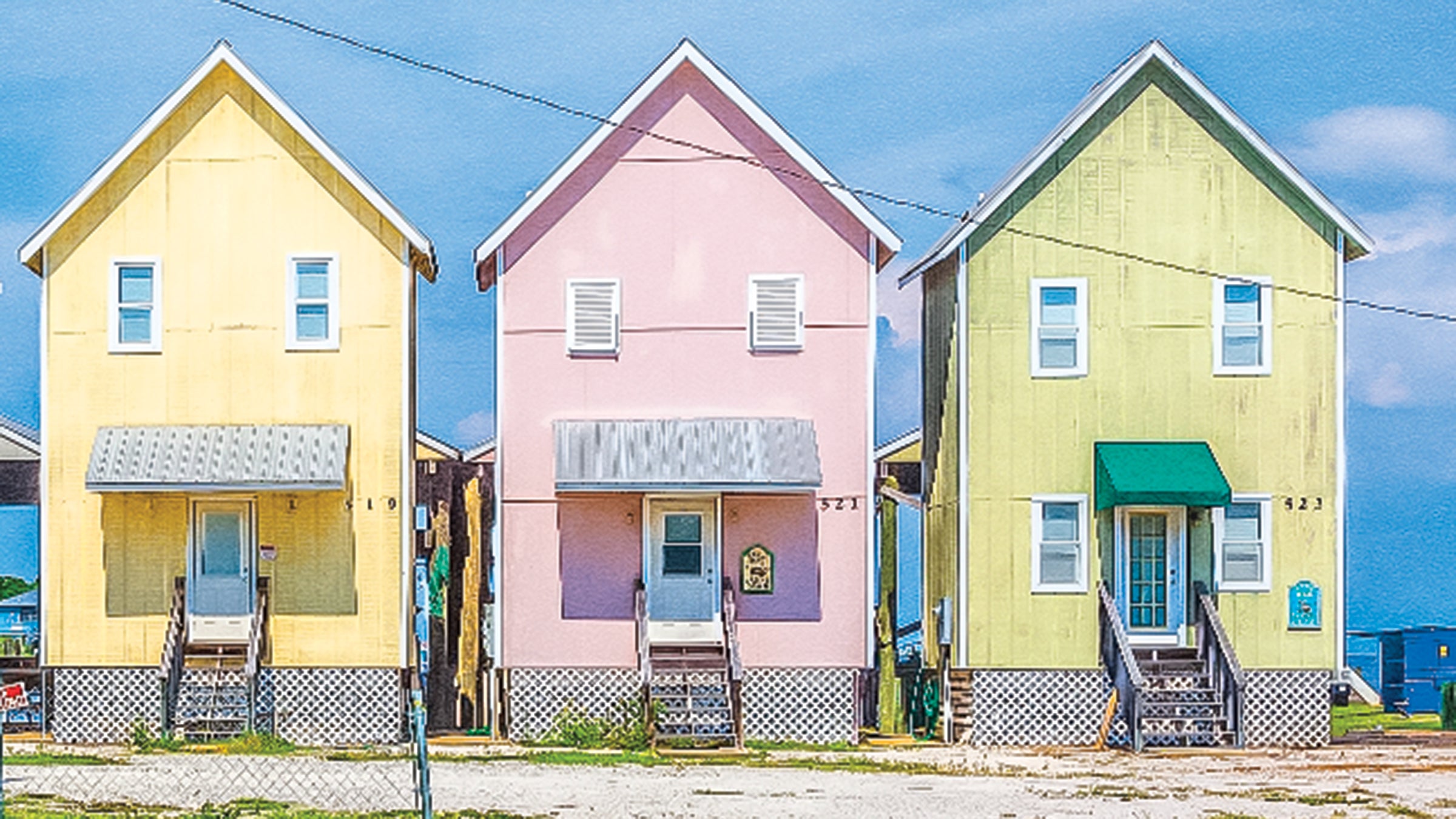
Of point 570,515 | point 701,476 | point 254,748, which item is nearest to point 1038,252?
point 701,476

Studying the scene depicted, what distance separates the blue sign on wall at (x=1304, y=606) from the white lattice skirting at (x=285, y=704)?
11.9 m

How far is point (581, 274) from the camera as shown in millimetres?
28891

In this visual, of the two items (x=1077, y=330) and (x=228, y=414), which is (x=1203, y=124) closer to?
(x=1077, y=330)

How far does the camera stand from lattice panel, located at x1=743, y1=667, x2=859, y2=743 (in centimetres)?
2830

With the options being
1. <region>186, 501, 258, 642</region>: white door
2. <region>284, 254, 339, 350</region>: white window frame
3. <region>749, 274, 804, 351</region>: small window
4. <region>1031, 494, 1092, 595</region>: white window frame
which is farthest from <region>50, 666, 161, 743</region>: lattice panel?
<region>1031, 494, 1092, 595</region>: white window frame

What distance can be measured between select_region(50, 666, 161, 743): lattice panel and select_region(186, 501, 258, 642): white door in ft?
3.08

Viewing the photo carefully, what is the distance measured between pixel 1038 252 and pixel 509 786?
1146cm

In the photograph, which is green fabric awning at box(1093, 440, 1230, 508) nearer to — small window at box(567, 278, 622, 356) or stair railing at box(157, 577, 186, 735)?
small window at box(567, 278, 622, 356)

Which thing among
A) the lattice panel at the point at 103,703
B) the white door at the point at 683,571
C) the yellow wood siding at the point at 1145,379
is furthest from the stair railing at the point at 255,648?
the yellow wood siding at the point at 1145,379

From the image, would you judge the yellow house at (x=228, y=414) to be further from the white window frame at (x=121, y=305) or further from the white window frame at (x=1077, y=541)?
the white window frame at (x=1077, y=541)

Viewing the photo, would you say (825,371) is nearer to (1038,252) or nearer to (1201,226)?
(1038,252)

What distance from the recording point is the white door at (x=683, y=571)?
28672mm

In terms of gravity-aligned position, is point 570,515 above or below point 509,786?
above

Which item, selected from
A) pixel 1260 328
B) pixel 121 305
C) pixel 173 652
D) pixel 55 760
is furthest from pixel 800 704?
pixel 121 305
